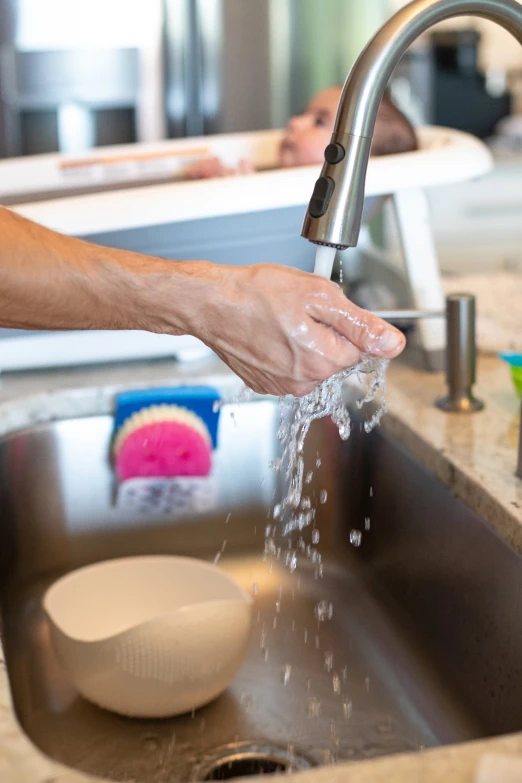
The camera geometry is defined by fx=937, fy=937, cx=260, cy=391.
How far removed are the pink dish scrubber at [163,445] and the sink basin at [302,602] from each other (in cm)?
4

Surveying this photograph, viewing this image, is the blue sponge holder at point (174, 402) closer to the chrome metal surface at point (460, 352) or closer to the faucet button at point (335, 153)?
the chrome metal surface at point (460, 352)

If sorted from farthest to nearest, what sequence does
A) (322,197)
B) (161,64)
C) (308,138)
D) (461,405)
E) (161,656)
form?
(161,64) < (308,138) < (461,405) < (161,656) < (322,197)

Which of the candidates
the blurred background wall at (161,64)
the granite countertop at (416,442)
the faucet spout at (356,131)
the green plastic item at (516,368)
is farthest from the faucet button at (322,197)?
the blurred background wall at (161,64)

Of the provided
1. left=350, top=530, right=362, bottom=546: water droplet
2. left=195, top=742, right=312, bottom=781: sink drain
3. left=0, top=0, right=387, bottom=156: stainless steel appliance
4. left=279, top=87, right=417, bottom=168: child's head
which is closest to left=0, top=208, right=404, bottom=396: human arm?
left=195, top=742, right=312, bottom=781: sink drain

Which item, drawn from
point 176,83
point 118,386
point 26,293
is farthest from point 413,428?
point 176,83

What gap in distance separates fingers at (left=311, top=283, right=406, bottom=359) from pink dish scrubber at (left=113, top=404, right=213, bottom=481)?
1.42ft

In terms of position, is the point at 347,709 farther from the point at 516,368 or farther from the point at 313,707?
the point at 516,368

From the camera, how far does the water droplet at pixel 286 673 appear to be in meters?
0.84

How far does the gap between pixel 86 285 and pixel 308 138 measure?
97cm

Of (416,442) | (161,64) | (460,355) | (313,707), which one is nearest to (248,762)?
(313,707)

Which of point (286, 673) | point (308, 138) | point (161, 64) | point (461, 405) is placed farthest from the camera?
point (161, 64)

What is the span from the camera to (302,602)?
3.15 feet

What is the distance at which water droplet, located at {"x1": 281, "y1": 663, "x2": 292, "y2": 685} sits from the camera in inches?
33.0

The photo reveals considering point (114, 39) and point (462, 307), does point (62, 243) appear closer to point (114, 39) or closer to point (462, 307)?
point (462, 307)
